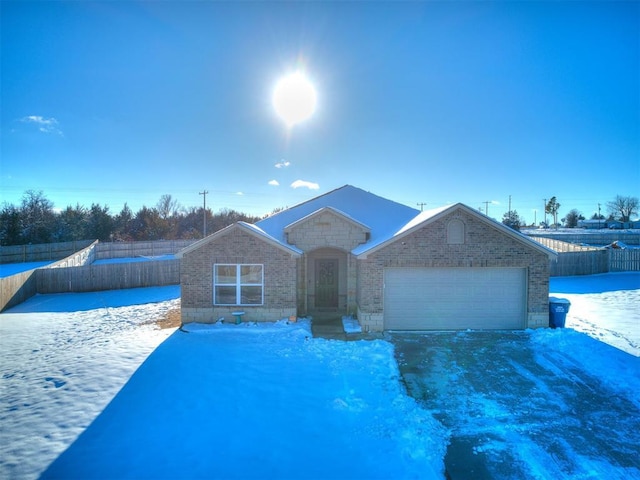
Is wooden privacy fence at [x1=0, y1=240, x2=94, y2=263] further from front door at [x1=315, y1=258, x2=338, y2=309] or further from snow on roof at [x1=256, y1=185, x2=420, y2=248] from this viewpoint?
front door at [x1=315, y1=258, x2=338, y2=309]

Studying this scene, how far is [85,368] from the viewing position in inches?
339

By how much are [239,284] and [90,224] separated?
42.8m

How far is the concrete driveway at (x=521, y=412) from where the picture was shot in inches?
205

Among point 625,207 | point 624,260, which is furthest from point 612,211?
point 624,260

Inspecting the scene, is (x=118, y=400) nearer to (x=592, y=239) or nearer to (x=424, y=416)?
(x=424, y=416)

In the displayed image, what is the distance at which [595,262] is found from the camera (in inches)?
923

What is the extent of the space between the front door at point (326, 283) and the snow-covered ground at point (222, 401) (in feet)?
9.43

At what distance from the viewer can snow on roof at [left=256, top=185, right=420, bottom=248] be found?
47.9 feet

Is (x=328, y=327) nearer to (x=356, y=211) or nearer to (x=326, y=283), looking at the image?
(x=326, y=283)

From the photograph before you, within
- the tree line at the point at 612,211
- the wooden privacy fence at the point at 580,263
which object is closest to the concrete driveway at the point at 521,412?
the wooden privacy fence at the point at 580,263

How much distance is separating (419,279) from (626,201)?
12060 centimetres

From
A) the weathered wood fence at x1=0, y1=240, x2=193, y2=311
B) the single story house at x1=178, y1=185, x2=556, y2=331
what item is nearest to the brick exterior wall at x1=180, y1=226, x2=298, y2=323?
the single story house at x1=178, y1=185, x2=556, y2=331

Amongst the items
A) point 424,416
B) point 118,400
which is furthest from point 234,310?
point 424,416

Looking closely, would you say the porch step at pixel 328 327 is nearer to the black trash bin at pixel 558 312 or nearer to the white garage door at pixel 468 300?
the white garage door at pixel 468 300
